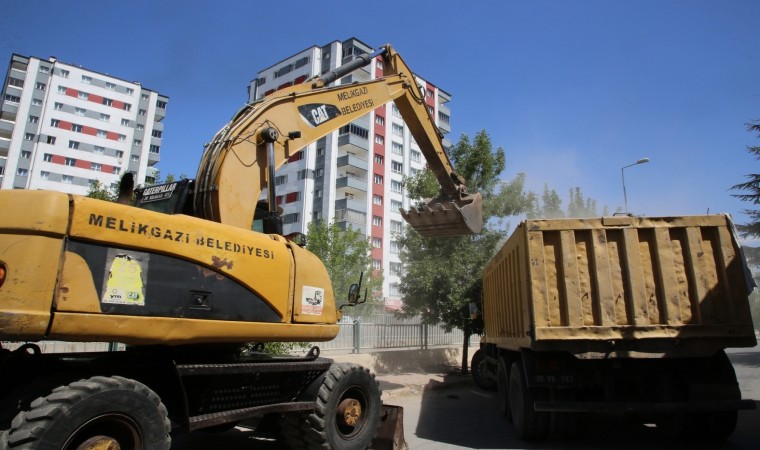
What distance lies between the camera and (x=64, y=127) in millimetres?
58750

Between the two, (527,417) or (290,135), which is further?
(527,417)

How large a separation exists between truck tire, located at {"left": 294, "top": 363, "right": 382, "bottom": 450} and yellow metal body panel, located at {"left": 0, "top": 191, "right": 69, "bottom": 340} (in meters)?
2.70

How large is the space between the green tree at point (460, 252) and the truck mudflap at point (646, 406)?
8142 mm

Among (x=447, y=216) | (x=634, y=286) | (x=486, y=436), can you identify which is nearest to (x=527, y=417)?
(x=486, y=436)

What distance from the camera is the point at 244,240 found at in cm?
448

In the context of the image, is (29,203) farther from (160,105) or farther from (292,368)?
(160,105)

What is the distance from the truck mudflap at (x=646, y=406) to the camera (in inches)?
213

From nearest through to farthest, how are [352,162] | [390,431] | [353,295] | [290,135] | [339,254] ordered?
[390,431] → [290,135] → [353,295] → [339,254] → [352,162]

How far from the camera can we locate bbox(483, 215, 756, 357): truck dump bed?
5.69 m

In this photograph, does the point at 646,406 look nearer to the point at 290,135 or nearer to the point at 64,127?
the point at 290,135

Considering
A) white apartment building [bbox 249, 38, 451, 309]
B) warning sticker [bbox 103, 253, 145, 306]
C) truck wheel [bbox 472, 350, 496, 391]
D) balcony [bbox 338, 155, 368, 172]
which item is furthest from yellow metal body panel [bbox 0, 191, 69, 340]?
balcony [bbox 338, 155, 368, 172]

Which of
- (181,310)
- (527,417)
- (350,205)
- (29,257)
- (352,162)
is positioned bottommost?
(527,417)

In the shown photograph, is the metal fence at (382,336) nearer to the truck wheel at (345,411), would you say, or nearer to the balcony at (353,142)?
the truck wheel at (345,411)

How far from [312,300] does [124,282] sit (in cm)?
201
